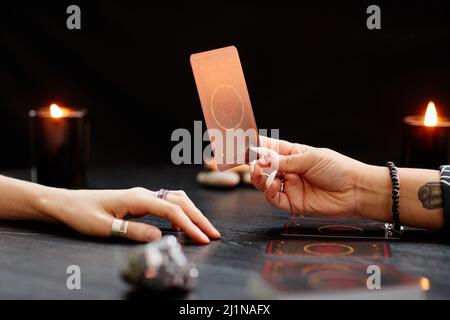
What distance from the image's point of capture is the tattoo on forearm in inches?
57.1

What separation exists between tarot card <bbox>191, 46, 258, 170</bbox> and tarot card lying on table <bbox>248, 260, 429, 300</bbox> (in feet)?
1.21

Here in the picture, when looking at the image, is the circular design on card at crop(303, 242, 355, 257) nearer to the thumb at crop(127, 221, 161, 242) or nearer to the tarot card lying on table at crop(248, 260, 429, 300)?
the tarot card lying on table at crop(248, 260, 429, 300)

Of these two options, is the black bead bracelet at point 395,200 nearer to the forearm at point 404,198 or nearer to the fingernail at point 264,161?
the forearm at point 404,198

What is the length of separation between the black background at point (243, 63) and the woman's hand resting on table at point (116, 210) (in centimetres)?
91

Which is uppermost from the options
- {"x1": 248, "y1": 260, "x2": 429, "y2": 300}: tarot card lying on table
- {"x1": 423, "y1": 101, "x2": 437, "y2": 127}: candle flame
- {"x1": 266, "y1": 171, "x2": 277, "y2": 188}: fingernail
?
{"x1": 423, "y1": 101, "x2": 437, "y2": 127}: candle flame

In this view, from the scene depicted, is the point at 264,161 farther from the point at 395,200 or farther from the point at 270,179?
the point at 395,200

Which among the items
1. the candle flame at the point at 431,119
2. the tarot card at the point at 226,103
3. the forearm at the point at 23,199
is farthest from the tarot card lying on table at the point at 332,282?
the candle flame at the point at 431,119

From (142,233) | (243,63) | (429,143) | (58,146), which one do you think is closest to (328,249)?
(142,233)

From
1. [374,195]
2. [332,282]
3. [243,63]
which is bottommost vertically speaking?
[332,282]

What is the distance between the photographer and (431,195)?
1459 millimetres

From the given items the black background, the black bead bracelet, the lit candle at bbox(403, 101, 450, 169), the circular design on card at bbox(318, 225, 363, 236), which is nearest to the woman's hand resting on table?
the circular design on card at bbox(318, 225, 363, 236)

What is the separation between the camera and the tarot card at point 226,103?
4.98 feet

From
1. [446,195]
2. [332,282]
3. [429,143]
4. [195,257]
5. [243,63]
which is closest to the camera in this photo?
[332,282]

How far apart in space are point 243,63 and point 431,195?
1.00 m
